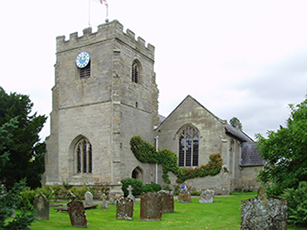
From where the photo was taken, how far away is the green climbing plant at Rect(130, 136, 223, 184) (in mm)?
25266

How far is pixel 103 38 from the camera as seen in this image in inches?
984

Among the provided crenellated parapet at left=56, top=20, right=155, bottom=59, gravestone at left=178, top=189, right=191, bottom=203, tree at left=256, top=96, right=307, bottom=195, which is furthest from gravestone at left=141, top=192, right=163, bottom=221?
crenellated parapet at left=56, top=20, right=155, bottom=59

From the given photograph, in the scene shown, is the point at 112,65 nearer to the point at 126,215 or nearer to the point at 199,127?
the point at 199,127

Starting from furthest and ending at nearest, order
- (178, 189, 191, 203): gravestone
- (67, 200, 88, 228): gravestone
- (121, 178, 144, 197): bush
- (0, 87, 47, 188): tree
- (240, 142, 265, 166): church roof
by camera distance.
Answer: (240, 142, 265, 166): church roof
(121, 178, 144, 197): bush
(0, 87, 47, 188): tree
(178, 189, 191, 203): gravestone
(67, 200, 88, 228): gravestone

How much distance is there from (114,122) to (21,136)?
6.89 metres

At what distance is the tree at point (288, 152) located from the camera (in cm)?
1195

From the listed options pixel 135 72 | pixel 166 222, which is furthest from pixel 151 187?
pixel 166 222

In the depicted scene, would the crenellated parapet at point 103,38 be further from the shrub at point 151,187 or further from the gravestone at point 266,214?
the gravestone at point 266,214

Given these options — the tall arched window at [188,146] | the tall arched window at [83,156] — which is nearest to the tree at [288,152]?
the tall arched window at [188,146]

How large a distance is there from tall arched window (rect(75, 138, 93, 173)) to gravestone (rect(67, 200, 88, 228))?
46.7 feet

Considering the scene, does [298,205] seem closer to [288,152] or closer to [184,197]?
[288,152]

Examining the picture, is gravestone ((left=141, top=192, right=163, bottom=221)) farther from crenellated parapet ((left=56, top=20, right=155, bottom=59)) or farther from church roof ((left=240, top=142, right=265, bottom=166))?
church roof ((left=240, top=142, right=265, bottom=166))

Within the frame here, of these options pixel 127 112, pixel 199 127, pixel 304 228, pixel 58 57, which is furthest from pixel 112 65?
pixel 304 228

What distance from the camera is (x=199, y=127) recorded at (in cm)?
2673
